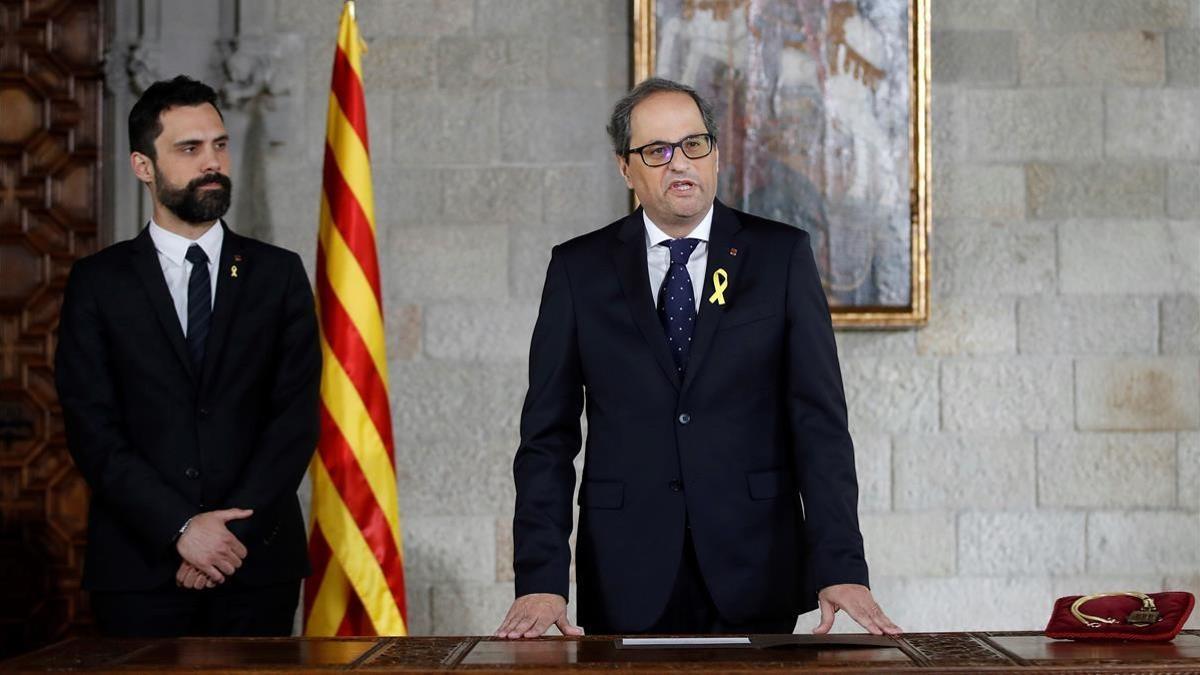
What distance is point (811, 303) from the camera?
2525 millimetres

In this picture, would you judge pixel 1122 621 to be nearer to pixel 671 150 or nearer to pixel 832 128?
pixel 671 150

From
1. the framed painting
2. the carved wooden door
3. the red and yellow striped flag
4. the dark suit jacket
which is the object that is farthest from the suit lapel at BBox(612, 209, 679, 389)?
the carved wooden door

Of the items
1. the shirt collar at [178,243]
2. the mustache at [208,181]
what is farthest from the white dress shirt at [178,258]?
the mustache at [208,181]

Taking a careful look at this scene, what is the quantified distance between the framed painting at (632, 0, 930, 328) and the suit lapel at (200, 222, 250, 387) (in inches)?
71.0

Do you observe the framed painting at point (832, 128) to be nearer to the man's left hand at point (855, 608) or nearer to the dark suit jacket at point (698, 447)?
the dark suit jacket at point (698, 447)

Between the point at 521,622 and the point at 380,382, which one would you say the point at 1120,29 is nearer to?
the point at 380,382

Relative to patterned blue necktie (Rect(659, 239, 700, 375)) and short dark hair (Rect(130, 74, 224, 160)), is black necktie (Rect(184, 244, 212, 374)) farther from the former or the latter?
patterned blue necktie (Rect(659, 239, 700, 375))

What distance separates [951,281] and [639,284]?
2.32m

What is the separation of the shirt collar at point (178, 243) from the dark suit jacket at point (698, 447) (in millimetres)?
1009

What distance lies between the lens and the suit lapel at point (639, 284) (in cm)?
248

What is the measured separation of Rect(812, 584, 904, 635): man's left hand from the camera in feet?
7.39

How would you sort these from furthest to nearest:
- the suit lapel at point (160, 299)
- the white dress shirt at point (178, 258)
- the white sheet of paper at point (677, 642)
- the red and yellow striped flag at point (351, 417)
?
the red and yellow striped flag at point (351, 417), the white dress shirt at point (178, 258), the suit lapel at point (160, 299), the white sheet of paper at point (677, 642)

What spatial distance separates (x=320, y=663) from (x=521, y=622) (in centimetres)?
42

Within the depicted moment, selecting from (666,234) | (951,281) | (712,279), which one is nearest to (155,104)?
(666,234)
